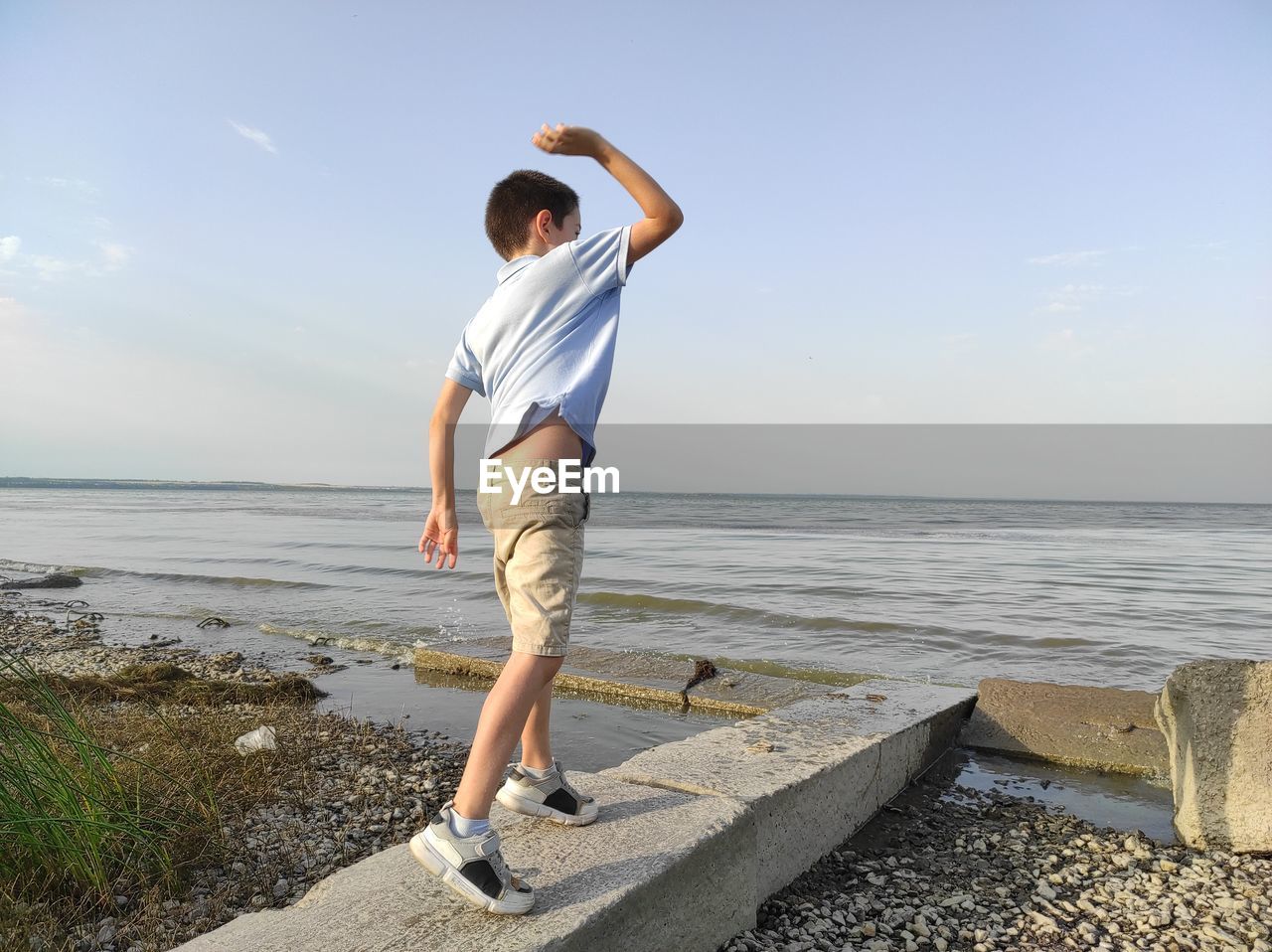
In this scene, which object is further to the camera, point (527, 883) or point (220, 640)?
point (220, 640)

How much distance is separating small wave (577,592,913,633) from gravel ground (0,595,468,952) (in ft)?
16.9

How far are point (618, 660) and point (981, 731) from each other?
2.82 m

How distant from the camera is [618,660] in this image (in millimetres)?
6805

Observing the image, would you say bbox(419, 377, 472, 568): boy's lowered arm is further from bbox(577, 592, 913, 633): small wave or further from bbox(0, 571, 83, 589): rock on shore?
bbox(0, 571, 83, 589): rock on shore

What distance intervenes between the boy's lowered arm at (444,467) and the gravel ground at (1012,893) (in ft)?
5.17

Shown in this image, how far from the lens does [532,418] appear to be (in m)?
2.44

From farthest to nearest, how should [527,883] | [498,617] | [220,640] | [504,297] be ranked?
[498,617] → [220,640] → [504,297] → [527,883]

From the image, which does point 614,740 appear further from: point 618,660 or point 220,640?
point 220,640

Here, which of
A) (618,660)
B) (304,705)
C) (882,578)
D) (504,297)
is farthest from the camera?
(882,578)

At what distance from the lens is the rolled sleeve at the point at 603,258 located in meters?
2.42

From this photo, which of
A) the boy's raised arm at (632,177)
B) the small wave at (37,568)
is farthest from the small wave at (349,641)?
the small wave at (37,568)

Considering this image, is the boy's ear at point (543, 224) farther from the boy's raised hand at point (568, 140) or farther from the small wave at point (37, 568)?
the small wave at point (37, 568)

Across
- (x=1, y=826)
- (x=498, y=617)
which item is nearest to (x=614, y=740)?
(x=1, y=826)

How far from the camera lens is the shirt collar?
2.59 meters
